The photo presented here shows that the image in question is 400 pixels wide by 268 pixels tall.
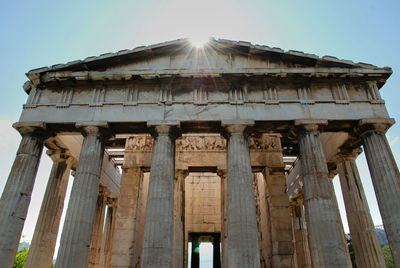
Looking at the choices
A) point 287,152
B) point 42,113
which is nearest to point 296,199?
point 287,152

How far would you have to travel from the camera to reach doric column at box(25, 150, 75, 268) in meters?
15.1

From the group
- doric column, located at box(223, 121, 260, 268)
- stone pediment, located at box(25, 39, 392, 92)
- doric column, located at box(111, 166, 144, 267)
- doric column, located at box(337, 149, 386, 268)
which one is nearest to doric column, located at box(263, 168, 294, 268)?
doric column, located at box(337, 149, 386, 268)

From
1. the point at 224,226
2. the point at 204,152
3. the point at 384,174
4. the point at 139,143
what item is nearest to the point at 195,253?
the point at 224,226

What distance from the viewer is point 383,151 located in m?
13.3

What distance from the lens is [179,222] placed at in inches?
648

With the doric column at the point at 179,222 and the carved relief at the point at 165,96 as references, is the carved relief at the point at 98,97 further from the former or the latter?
the doric column at the point at 179,222

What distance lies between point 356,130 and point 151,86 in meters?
10.9

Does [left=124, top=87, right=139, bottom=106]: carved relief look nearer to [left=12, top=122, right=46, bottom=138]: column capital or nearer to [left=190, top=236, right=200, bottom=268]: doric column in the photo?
[left=12, top=122, right=46, bottom=138]: column capital

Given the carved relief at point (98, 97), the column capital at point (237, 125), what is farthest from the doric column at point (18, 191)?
the column capital at point (237, 125)

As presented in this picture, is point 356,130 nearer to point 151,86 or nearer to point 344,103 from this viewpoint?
point 344,103

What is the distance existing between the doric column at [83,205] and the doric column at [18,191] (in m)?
2.29

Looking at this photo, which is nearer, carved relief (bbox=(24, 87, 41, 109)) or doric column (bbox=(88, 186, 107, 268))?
carved relief (bbox=(24, 87, 41, 109))

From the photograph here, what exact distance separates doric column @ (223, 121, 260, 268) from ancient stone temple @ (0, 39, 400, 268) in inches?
1.8

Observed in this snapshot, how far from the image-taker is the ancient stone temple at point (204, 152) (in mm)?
12211
